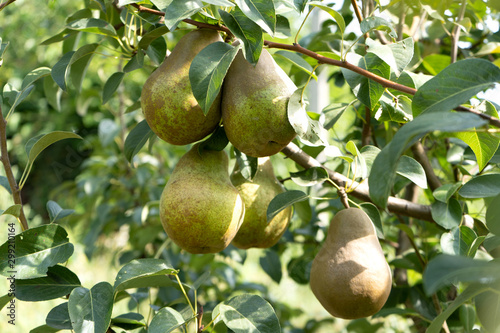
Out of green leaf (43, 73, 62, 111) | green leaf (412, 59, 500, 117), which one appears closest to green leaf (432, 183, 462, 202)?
green leaf (412, 59, 500, 117)

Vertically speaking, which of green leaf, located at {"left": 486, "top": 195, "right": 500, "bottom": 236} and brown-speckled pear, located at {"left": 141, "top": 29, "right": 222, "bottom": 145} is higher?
brown-speckled pear, located at {"left": 141, "top": 29, "right": 222, "bottom": 145}

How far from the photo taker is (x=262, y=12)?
A: 2.28 ft

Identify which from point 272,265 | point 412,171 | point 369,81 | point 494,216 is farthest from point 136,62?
point 272,265

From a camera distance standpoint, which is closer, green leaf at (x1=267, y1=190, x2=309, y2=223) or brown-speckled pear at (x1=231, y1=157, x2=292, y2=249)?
green leaf at (x1=267, y1=190, x2=309, y2=223)

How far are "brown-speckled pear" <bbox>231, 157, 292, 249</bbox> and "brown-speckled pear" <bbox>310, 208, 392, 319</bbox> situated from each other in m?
0.15

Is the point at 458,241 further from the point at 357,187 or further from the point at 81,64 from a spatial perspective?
the point at 81,64

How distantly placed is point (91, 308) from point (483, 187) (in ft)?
2.12

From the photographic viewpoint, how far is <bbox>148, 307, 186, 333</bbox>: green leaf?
743 millimetres

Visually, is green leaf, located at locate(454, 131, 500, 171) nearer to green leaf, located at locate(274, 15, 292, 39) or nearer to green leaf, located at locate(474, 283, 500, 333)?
green leaf, located at locate(474, 283, 500, 333)

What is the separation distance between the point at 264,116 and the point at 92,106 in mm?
4869

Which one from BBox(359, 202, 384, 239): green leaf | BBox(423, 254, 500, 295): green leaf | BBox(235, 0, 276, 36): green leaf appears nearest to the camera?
BBox(423, 254, 500, 295): green leaf

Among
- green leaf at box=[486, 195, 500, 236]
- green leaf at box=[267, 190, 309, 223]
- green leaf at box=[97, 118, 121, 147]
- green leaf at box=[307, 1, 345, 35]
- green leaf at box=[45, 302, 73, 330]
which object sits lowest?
green leaf at box=[97, 118, 121, 147]

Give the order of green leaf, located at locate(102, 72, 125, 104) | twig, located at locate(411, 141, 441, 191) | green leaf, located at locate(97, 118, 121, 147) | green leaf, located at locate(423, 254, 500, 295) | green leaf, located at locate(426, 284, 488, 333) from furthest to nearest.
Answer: green leaf, located at locate(97, 118, 121, 147)
twig, located at locate(411, 141, 441, 191)
green leaf, located at locate(102, 72, 125, 104)
green leaf, located at locate(426, 284, 488, 333)
green leaf, located at locate(423, 254, 500, 295)

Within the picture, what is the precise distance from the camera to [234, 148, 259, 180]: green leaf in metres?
0.91
